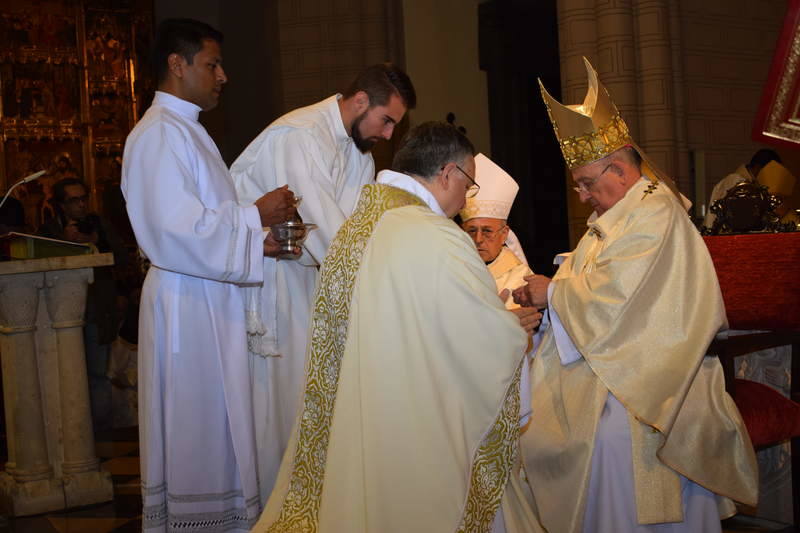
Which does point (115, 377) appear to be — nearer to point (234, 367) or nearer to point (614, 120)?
point (234, 367)

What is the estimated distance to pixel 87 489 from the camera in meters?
5.12

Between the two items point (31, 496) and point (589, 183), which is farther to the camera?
point (31, 496)

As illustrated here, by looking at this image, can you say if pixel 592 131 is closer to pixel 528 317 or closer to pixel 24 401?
pixel 528 317

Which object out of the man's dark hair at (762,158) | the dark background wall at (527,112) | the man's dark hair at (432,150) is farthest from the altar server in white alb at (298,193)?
the dark background wall at (527,112)

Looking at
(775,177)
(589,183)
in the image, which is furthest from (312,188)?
(775,177)

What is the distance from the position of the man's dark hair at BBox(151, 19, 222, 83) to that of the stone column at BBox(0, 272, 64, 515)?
1.84 metres

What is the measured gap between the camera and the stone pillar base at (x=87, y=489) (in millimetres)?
5078

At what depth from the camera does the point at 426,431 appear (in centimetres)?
279

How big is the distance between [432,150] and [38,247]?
9.82ft

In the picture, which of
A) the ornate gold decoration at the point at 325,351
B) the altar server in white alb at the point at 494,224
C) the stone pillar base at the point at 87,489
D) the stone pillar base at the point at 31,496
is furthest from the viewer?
the stone pillar base at the point at 87,489

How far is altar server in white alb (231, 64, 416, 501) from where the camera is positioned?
406 centimetres

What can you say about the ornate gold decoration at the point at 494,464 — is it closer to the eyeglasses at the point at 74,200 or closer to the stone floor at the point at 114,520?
the stone floor at the point at 114,520

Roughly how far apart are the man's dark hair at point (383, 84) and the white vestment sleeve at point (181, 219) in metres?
0.97

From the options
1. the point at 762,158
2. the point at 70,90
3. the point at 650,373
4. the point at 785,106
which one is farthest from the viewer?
the point at 70,90
